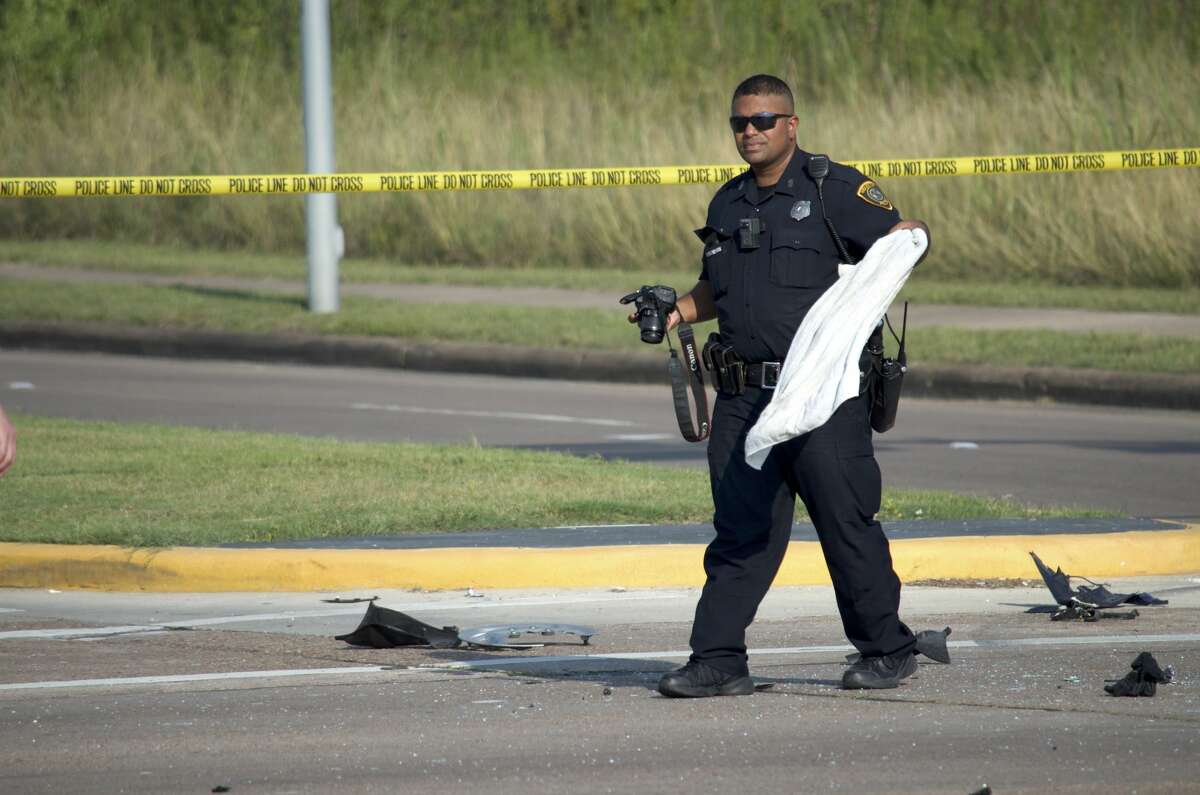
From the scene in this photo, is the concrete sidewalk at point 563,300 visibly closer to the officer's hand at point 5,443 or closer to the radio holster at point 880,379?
the radio holster at point 880,379

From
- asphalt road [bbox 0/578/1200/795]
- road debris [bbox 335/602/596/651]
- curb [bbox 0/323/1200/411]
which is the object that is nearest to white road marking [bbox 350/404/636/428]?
curb [bbox 0/323/1200/411]

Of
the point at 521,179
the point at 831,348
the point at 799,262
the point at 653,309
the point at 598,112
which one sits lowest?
the point at 831,348

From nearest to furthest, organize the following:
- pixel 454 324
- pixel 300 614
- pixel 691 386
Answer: pixel 691 386 < pixel 300 614 < pixel 454 324

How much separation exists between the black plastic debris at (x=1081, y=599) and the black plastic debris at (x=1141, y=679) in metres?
1.19

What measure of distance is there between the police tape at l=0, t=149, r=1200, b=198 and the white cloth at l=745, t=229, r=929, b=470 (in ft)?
19.9

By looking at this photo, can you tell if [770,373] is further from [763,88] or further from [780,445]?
[763,88]

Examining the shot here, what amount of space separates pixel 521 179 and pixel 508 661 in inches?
228

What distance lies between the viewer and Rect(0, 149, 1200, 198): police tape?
1237 centimetres

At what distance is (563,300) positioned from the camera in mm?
20219

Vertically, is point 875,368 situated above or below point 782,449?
above

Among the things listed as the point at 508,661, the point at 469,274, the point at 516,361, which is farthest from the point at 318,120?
the point at 508,661

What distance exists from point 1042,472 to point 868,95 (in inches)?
535

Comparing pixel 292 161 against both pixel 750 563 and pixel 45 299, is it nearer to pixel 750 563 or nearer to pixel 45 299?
pixel 45 299

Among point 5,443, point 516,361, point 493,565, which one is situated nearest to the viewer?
point 5,443
